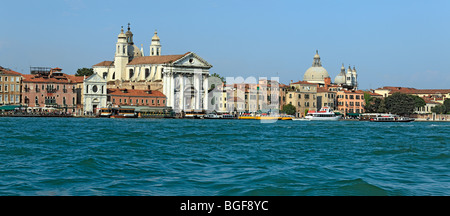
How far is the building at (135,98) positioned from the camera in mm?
78000

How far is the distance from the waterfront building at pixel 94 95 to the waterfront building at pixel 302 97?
87.8ft

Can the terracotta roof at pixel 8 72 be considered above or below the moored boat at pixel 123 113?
above

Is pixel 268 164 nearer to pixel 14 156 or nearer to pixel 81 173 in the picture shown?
pixel 81 173

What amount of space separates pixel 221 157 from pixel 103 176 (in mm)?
5215

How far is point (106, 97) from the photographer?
7725 cm

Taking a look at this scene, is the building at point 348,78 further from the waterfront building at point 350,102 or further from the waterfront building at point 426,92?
the waterfront building at point 350,102

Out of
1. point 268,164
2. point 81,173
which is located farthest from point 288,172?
point 81,173

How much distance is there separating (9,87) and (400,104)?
48995mm

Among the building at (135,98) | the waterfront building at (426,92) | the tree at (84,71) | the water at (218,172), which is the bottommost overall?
the water at (218,172)

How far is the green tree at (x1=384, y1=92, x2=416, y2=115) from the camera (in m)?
84.6

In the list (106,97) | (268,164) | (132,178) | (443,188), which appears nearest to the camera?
(443,188)

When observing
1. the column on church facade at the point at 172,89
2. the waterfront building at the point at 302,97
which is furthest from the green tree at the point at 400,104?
the column on church facade at the point at 172,89

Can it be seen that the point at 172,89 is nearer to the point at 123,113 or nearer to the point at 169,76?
the point at 169,76

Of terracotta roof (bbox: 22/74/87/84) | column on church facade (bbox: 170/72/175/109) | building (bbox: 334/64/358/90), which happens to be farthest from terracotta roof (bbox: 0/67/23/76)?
building (bbox: 334/64/358/90)
